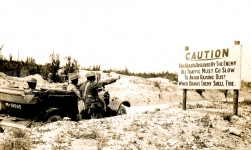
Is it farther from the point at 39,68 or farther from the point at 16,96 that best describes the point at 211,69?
the point at 39,68

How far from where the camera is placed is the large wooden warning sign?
774cm

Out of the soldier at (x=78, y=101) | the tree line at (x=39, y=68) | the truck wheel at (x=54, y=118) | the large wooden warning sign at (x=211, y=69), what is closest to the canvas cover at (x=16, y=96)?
the truck wheel at (x=54, y=118)

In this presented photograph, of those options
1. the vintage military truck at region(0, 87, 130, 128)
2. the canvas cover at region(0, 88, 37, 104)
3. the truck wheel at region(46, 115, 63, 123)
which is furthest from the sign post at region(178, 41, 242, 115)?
the canvas cover at region(0, 88, 37, 104)

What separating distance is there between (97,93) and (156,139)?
2648 mm

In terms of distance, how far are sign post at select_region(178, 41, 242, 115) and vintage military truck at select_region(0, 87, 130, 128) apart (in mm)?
3930

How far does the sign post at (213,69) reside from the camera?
7742 millimetres

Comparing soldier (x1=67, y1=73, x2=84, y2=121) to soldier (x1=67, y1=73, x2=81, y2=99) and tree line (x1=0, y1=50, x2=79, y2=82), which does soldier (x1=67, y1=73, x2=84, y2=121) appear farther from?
tree line (x1=0, y1=50, x2=79, y2=82)

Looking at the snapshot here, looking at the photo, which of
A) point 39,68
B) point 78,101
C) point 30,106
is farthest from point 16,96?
point 39,68

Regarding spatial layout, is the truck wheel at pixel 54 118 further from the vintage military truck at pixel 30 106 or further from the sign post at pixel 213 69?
the sign post at pixel 213 69

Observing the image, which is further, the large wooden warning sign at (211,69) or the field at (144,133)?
the large wooden warning sign at (211,69)

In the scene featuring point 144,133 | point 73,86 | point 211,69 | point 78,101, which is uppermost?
point 211,69

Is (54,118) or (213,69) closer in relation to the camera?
(54,118)

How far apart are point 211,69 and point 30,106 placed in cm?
515

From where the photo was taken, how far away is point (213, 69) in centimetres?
816
